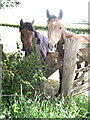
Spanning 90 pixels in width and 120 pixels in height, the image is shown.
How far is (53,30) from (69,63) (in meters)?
1.99

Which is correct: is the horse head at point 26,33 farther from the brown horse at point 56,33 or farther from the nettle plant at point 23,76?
the nettle plant at point 23,76

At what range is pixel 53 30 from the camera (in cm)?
443

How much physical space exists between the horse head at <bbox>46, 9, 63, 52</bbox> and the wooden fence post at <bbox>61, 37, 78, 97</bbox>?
4.52ft

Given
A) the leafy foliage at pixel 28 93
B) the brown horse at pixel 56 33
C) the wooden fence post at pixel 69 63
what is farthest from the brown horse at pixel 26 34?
the wooden fence post at pixel 69 63

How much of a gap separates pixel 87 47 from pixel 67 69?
164 cm

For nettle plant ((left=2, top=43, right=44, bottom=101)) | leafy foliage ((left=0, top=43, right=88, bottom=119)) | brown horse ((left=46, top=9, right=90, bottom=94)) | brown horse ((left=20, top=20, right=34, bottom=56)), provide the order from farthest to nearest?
brown horse ((left=20, top=20, right=34, bottom=56)), brown horse ((left=46, top=9, right=90, bottom=94)), nettle plant ((left=2, top=43, right=44, bottom=101)), leafy foliage ((left=0, top=43, right=88, bottom=119))

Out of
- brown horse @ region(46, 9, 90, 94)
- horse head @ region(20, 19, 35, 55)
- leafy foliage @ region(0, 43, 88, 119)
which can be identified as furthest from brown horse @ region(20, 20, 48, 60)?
leafy foliage @ region(0, 43, 88, 119)

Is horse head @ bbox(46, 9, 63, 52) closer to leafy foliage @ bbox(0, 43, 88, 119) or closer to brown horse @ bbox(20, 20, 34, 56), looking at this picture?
brown horse @ bbox(20, 20, 34, 56)

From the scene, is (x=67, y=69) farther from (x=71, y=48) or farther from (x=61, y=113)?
(x=61, y=113)

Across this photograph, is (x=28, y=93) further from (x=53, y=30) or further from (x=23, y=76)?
(x=53, y=30)

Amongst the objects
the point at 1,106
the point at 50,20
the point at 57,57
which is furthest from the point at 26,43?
the point at 1,106

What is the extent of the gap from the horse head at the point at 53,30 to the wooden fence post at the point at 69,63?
54.3 inches

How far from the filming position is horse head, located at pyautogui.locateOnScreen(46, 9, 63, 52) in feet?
13.8

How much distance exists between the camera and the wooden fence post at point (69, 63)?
2656 mm
